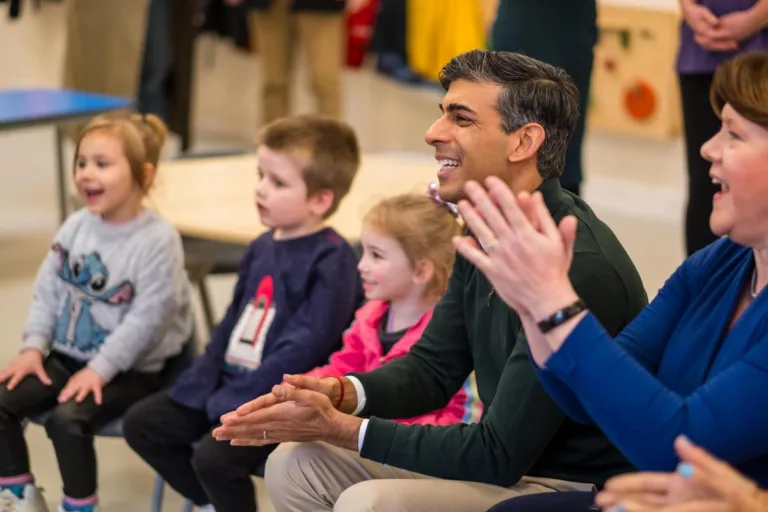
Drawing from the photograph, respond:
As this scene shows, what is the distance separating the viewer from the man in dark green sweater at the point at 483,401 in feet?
6.77

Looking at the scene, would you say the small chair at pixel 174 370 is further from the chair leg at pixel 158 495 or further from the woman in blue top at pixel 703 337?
the woman in blue top at pixel 703 337

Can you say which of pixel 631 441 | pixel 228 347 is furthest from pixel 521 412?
pixel 228 347

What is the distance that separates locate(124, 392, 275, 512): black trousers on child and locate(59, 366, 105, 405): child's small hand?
0.36 feet

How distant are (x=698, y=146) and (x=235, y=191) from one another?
4.73ft

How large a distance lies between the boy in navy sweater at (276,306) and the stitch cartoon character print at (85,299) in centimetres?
25

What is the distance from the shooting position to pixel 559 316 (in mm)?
1661

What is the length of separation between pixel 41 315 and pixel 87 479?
46 cm

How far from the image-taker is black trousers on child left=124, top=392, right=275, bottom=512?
2.67 m

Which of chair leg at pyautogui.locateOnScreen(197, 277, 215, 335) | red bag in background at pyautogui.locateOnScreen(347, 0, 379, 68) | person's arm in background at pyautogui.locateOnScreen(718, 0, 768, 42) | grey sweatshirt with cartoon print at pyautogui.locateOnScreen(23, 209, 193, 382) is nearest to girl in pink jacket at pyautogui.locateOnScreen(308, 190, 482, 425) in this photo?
grey sweatshirt with cartoon print at pyautogui.locateOnScreen(23, 209, 193, 382)

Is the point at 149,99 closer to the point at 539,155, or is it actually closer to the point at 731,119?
the point at 539,155

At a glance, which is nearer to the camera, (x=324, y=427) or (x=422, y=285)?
(x=324, y=427)

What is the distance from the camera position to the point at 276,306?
2885 mm

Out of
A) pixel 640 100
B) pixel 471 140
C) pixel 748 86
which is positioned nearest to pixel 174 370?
pixel 471 140

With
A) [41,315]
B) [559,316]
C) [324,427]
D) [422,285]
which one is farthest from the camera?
[41,315]
